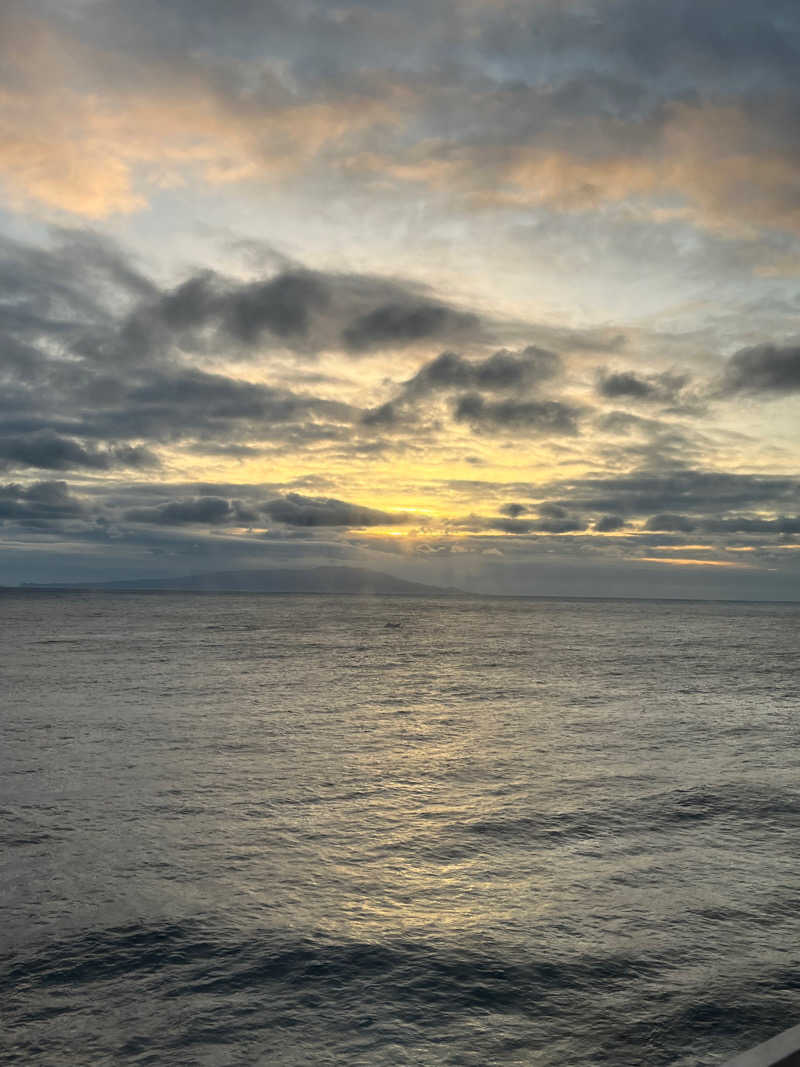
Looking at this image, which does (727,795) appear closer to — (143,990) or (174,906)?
(174,906)

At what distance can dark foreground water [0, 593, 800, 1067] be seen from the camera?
982cm

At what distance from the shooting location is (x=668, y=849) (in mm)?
17297

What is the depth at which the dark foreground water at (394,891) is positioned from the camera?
9820 millimetres

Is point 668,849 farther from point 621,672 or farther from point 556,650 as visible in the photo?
point 556,650

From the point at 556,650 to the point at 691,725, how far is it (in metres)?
56.9

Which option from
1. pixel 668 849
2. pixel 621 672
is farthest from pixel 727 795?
pixel 621 672

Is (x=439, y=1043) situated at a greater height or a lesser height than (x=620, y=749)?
greater

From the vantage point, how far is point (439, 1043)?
31.2ft

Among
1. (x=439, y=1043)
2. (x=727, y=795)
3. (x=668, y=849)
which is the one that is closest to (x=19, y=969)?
(x=439, y=1043)

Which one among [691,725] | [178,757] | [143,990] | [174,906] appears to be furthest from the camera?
[691,725]

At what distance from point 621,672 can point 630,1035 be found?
6062cm

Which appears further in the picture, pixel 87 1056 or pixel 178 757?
pixel 178 757

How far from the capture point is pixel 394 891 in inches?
568

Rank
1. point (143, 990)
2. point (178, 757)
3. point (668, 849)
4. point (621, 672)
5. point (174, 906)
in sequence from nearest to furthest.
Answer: point (143, 990) < point (174, 906) < point (668, 849) < point (178, 757) < point (621, 672)
